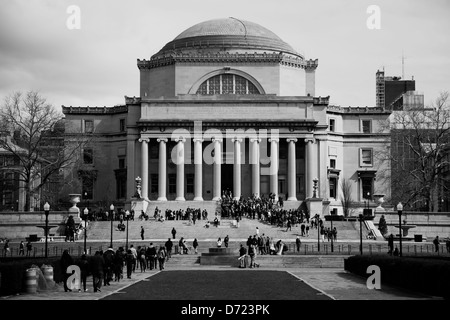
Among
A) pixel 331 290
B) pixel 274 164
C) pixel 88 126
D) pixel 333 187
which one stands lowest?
pixel 331 290

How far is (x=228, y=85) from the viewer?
109 metres

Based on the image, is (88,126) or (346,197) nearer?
(346,197)

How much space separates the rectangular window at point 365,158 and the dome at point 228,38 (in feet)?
52.7

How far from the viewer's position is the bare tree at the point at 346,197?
105613mm

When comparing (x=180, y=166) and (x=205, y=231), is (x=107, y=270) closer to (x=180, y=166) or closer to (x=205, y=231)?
(x=205, y=231)

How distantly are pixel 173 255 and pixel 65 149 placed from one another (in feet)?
141

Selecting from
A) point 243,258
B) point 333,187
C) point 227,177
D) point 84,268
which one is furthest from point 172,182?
point 84,268

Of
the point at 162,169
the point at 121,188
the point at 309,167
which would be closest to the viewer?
the point at 162,169

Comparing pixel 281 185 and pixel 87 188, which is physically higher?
pixel 281 185

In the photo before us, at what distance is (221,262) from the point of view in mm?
57594

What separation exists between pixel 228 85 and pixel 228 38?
24.3 feet

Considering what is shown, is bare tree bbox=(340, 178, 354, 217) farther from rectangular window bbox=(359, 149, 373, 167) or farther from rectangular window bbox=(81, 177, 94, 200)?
rectangular window bbox=(81, 177, 94, 200)
